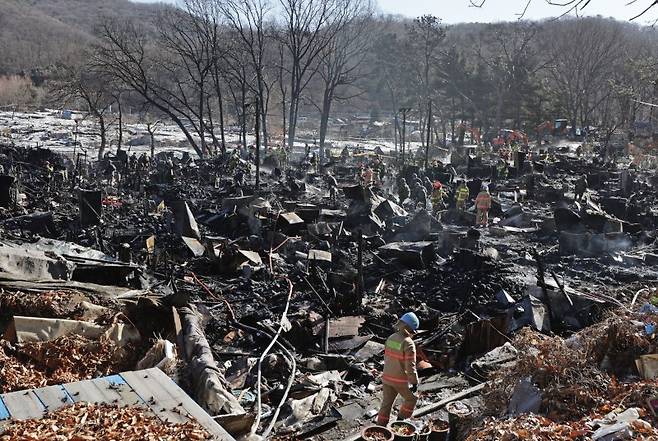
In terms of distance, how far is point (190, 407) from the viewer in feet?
16.3

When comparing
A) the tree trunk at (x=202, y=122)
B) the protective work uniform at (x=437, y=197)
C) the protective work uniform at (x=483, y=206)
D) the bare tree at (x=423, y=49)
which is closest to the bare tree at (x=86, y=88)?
the tree trunk at (x=202, y=122)

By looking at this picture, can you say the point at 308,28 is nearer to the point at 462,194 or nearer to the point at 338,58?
the point at 338,58

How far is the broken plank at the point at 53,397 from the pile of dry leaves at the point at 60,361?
1.42 meters

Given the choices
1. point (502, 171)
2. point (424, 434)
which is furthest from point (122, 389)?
point (502, 171)

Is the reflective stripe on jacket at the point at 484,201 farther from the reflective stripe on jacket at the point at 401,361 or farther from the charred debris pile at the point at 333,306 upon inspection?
the reflective stripe on jacket at the point at 401,361

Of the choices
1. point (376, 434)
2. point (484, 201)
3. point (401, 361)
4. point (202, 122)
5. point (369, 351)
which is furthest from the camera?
point (202, 122)

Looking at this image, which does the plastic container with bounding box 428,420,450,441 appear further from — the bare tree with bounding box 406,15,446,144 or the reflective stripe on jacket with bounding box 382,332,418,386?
the bare tree with bounding box 406,15,446,144

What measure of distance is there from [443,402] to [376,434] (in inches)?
79.3

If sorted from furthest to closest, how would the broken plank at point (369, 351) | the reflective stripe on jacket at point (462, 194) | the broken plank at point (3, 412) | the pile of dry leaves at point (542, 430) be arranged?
1. the reflective stripe on jacket at point (462, 194)
2. the broken plank at point (369, 351)
3. the pile of dry leaves at point (542, 430)
4. the broken plank at point (3, 412)

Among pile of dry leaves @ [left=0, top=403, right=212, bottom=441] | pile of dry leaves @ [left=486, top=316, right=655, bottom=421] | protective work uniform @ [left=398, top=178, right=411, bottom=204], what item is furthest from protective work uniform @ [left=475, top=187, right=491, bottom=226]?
pile of dry leaves @ [left=0, top=403, right=212, bottom=441]

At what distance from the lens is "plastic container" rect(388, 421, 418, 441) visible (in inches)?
251

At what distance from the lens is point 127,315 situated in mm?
8141

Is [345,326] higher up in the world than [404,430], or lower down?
lower down

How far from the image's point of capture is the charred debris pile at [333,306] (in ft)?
22.5
